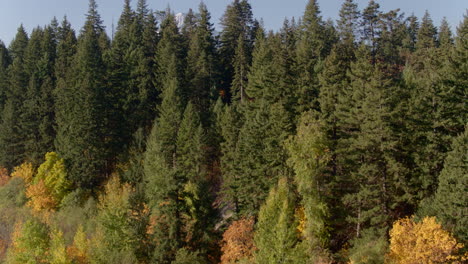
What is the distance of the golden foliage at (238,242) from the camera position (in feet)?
107

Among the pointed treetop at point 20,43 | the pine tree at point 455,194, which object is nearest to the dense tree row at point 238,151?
the pine tree at point 455,194

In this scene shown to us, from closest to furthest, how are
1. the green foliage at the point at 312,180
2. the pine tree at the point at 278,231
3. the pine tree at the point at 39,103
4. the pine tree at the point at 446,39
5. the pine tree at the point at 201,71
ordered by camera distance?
1. the pine tree at the point at 278,231
2. the green foliage at the point at 312,180
3. the pine tree at the point at 446,39
4. the pine tree at the point at 39,103
5. the pine tree at the point at 201,71

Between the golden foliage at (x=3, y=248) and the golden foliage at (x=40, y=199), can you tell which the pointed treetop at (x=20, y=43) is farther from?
the golden foliage at (x=3, y=248)

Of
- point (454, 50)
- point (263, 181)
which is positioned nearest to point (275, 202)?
point (263, 181)

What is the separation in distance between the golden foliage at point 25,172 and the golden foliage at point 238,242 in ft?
111

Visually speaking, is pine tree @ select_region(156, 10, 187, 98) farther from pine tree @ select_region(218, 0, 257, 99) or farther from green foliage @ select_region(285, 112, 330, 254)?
green foliage @ select_region(285, 112, 330, 254)

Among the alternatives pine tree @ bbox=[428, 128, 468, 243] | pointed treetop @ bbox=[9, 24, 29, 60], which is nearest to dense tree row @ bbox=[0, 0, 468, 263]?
pine tree @ bbox=[428, 128, 468, 243]

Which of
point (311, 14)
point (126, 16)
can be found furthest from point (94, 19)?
point (311, 14)

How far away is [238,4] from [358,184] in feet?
180

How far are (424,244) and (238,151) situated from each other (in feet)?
61.2

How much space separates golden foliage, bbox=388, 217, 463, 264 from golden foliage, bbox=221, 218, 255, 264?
12001 mm

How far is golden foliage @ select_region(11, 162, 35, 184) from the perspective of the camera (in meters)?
54.6

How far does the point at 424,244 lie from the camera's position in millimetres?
23031

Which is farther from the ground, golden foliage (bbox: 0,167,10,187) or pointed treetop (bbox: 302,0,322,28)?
pointed treetop (bbox: 302,0,322,28)
